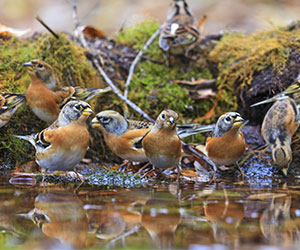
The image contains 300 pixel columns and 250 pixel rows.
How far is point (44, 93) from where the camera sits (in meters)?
5.96

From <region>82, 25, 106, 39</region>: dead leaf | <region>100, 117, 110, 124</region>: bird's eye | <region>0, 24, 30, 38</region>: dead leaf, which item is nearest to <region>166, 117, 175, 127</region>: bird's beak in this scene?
<region>100, 117, 110, 124</region>: bird's eye

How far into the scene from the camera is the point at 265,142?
6648 mm

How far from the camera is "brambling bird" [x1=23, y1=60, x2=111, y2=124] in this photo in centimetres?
595

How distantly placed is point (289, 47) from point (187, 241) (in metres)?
5.24

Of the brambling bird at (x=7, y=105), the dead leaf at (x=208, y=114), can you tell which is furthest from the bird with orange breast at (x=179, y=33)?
the brambling bird at (x=7, y=105)

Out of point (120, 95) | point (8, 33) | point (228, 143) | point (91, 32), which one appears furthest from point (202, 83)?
point (8, 33)

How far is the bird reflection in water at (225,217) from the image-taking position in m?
2.71

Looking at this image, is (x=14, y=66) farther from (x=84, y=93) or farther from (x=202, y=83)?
(x=202, y=83)

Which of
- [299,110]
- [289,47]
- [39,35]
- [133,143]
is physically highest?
[39,35]

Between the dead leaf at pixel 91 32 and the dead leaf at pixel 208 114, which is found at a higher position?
the dead leaf at pixel 91 32

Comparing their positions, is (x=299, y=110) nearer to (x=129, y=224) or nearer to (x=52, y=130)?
(x=52, y=130)

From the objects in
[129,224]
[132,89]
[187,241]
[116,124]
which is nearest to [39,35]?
[132,89]

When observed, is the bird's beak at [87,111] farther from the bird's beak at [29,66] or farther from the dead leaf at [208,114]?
the dead leaf at [208,114]

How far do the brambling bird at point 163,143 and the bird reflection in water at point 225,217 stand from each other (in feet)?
4.27
